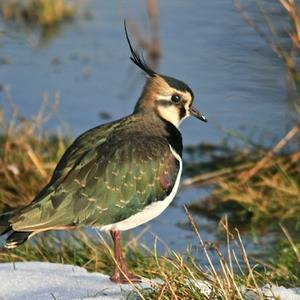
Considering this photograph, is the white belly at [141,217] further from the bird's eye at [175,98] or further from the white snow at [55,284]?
the bird's eye at [175,98]

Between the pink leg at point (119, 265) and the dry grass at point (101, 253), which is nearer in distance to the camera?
the dry grass at point (101, 253)

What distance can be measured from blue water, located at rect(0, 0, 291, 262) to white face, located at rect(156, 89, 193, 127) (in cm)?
166

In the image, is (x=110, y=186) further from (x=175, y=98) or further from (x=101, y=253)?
(x=101, y=253)

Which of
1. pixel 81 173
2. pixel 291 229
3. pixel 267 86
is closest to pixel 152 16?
pixel 267 86

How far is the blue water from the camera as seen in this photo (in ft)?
31.2

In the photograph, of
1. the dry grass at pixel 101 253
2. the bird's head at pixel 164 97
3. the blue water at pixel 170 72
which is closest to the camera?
the dry grass at pixel 101 253

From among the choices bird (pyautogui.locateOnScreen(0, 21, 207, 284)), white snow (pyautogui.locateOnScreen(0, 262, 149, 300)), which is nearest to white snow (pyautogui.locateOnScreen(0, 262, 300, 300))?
white snow (pyautogui.locateOnScreen(0, 262, 149, 300))

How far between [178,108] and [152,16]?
17.6 ft

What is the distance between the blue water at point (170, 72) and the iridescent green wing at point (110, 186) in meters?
1.99

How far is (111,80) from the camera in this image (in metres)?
10.9

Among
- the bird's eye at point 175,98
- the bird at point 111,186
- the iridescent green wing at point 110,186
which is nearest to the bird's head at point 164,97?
the bird's eye at point 175,98

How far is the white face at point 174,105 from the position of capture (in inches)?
244

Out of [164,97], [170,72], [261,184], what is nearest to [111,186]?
[164,97]

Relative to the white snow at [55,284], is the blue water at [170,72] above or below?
below
